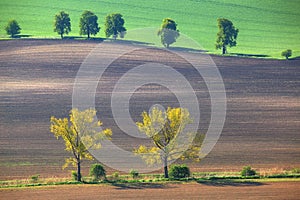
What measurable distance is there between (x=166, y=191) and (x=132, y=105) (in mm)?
29240

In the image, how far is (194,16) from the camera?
5212 inches

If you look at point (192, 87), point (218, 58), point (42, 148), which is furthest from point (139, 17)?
point (42, 148)

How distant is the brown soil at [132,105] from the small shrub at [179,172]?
3790mm

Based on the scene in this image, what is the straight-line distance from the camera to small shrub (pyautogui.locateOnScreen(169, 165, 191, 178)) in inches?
2113

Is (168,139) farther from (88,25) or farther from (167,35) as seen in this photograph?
(88,25)

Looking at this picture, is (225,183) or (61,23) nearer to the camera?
(225,183)

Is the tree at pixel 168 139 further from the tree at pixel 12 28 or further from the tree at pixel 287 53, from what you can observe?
the tree at pixel 12 28

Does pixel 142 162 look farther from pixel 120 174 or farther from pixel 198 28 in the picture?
pixel 198 28

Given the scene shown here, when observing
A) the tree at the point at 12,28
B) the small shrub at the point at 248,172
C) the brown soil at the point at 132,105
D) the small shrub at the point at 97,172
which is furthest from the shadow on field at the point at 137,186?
the tree at the point at 12,28

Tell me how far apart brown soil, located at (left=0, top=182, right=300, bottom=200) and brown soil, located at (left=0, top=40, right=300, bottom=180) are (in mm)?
388

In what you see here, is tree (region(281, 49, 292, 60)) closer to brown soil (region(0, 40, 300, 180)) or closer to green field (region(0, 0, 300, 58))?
brown soil (region(0, 40, 300, 180))

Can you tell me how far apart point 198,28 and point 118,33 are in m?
20.0

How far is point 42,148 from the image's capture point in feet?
210

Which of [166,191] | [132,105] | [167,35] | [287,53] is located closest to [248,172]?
[166,191]
